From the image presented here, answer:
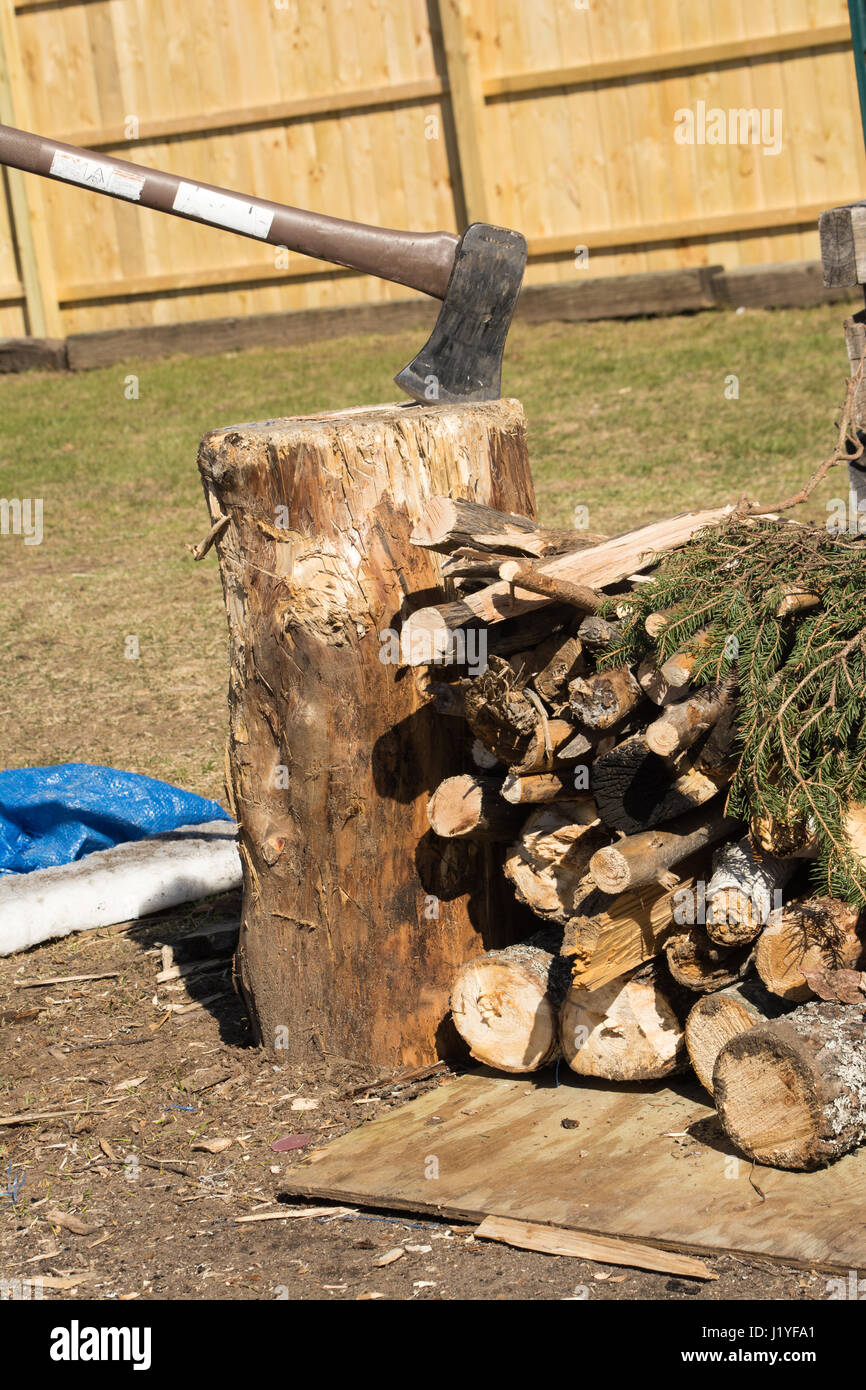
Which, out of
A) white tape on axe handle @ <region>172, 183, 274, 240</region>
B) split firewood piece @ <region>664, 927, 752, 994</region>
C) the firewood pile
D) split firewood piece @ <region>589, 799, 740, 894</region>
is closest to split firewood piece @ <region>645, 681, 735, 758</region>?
the firewood pile

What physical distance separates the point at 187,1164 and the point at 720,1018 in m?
1.18

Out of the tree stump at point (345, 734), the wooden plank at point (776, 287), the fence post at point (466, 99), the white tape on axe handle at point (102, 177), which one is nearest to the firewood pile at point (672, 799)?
the tree stump at point (345, 734)

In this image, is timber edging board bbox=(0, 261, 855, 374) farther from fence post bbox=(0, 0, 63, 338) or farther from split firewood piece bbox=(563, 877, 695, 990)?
split firewood piece bbox=(563, 877, 695, 990)

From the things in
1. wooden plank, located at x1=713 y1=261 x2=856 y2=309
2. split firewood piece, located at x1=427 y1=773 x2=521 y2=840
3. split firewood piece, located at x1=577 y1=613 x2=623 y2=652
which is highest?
wooden plank, located at x1=713 y1=261 x2=856 y2=309

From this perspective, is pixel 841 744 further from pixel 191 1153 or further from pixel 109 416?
pixel 109 416

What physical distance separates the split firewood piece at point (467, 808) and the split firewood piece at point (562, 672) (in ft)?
0.87

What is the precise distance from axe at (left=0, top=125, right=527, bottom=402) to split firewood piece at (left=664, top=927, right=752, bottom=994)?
149cm

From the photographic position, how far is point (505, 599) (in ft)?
9.95

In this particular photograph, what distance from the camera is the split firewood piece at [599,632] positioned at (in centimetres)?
296

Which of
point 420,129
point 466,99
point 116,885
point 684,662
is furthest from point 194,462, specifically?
point 684,662

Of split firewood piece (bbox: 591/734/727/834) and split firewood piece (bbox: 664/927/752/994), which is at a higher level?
split firewood piece (bbox: 591/734/727/834)

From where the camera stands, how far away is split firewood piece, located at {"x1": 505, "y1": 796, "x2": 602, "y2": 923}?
313 cm

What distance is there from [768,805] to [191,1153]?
4.80ft

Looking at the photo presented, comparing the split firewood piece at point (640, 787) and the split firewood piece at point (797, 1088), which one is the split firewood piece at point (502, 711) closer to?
the split firewood piece at point (640, 787)
